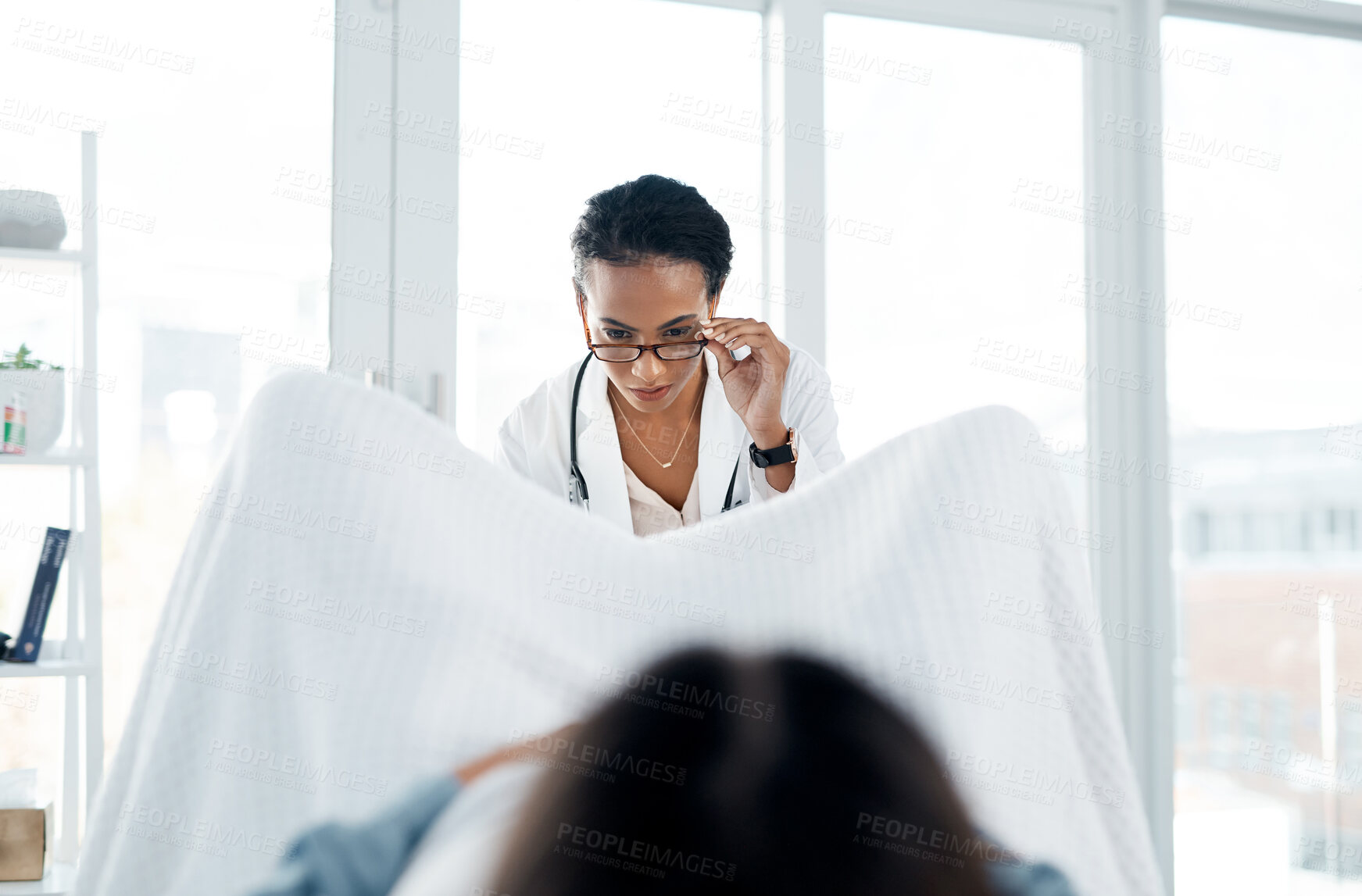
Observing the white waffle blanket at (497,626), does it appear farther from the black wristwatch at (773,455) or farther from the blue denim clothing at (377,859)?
the black wristwatch at (773,455)

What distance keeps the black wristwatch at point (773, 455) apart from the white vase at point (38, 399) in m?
1.12

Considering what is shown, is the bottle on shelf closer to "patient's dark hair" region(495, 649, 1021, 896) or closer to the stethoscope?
the stethoscope

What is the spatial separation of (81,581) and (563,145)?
1215 millimetres

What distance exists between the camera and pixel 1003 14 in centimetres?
236

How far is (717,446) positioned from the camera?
5.42 ft

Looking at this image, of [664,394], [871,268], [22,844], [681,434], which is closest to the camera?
[22,844]

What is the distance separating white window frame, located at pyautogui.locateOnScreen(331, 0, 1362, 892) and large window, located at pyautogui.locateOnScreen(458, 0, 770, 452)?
0.15 ft

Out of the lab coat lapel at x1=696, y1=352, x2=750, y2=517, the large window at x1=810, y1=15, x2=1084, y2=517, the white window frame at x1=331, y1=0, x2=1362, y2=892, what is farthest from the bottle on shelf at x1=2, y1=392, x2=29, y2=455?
the large window at x1=810, y1=15, x2=1084, y2=517

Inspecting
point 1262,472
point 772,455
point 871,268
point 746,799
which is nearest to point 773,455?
point 772,455

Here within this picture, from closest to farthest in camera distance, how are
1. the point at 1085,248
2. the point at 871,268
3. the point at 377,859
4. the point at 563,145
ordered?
1. the point at 377,859
2. the point at 563,145
3. the point at 871,268
4. the point at 1085,248

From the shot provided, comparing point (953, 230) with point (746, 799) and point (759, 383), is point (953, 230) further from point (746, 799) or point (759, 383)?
point (746, 799)

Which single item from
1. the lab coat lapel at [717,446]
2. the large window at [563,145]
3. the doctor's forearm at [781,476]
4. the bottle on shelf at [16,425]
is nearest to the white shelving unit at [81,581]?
the bottle on shelf at [16,425]

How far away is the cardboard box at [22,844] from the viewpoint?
1453mm

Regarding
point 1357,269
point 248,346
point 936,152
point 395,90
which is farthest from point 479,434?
point 1357,269
